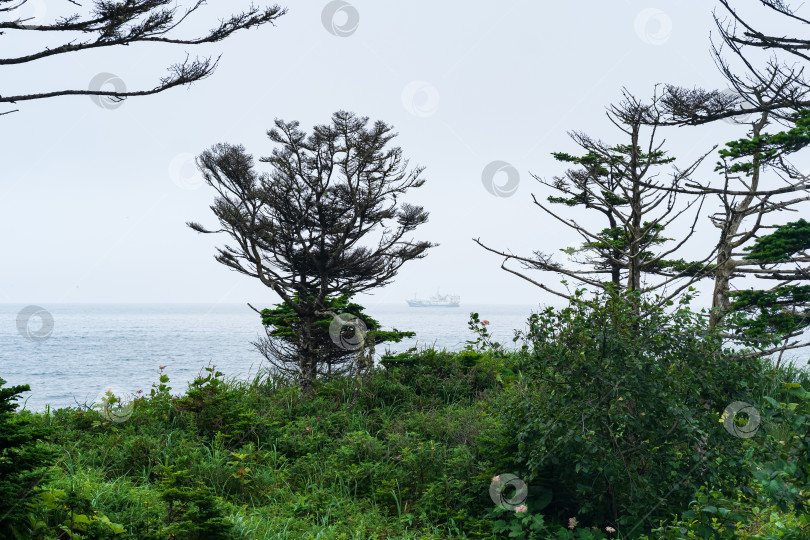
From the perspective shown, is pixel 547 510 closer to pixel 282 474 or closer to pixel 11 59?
pixel 282 474

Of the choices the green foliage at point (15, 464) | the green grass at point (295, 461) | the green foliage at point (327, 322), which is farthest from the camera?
the green foliage at point (327, 322)

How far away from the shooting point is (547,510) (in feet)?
16.0

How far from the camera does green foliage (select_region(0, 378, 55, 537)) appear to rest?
9.85 ft

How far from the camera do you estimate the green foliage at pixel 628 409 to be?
4156 millimetres

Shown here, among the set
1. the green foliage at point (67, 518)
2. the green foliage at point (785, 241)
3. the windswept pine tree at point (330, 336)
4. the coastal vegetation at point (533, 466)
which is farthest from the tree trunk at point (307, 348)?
the green foliage at point (785, 241)

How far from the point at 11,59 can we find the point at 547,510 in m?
6.13

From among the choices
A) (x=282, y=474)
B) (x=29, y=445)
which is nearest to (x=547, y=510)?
(x=282, y=474)

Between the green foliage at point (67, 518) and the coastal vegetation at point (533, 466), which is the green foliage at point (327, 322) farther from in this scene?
the green foliage at point (67, 518)

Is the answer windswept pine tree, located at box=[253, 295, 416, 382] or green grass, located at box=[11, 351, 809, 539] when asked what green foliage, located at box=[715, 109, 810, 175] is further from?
windswept pine tree, located at box=[253, 295, 416, 382]

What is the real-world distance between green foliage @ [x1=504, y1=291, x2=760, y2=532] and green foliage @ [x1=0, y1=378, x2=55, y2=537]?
3450mm

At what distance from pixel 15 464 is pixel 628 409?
432 centimetres

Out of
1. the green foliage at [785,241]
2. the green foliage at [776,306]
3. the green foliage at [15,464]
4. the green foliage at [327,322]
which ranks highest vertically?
the green foliage at [785,241]

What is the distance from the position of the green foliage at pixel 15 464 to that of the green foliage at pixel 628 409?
3.45m

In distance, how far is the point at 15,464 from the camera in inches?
122
